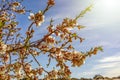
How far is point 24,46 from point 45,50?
22.1 inches

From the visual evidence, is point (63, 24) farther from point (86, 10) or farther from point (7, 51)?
point (7, 51)

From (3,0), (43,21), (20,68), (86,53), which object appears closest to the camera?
(86,53)

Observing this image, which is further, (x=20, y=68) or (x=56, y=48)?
(x=20, y=68)

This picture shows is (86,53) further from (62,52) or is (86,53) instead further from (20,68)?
(20,68)

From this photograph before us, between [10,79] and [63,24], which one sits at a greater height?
[63,24]

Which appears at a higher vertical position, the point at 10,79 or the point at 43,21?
the point at 43,21

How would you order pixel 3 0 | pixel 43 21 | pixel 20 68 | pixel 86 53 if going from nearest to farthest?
pixel 86 53, pixel 43 21, pixel 20 68, pixel 3 0

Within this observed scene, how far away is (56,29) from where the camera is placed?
25.4ft

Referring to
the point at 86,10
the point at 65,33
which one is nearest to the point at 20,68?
the point at 65,33

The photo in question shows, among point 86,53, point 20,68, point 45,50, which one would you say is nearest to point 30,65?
point 20,68

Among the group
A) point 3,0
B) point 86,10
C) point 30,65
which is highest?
point 3,0

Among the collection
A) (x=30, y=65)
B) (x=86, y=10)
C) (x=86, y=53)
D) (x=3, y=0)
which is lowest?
(x=86, y=53)

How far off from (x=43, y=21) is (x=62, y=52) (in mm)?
1003

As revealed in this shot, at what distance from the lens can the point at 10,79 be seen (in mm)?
9336
